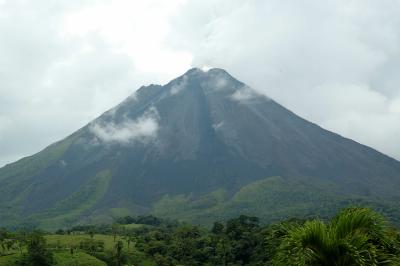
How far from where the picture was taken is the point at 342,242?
739 centimetres

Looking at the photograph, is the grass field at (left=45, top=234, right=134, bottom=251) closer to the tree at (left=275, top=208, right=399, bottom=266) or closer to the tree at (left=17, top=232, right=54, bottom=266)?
the tree at (left=17, top=232, right=54, bottom=266)

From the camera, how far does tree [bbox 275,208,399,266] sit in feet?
24.1

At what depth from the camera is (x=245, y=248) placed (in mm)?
75688

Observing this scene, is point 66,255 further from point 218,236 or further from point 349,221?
point 349,221

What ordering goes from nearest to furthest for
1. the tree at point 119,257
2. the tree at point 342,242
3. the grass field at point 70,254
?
the tree at point 342,242 < the grass field at point 70,254 < the tree at point 119,257

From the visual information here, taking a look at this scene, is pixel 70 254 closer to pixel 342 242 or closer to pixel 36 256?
pixel 36 256

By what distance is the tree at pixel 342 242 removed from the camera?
7348 millimetres

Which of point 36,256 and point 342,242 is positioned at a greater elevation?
point 342,242

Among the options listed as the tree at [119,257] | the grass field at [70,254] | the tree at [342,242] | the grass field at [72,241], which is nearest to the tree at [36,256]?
the grass field at [70,254]

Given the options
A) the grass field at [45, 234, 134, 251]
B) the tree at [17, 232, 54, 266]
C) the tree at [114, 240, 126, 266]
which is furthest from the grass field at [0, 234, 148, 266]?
the tree at [114, 240, 126, 266]

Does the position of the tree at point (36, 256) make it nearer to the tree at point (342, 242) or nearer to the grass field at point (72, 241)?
the grass field at point (72, 241)

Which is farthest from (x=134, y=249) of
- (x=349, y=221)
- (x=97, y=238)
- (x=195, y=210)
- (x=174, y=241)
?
(x=195, y=210)

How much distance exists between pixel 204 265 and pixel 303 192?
4874 inches

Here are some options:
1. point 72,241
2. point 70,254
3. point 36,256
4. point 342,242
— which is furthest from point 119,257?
point 342,242
